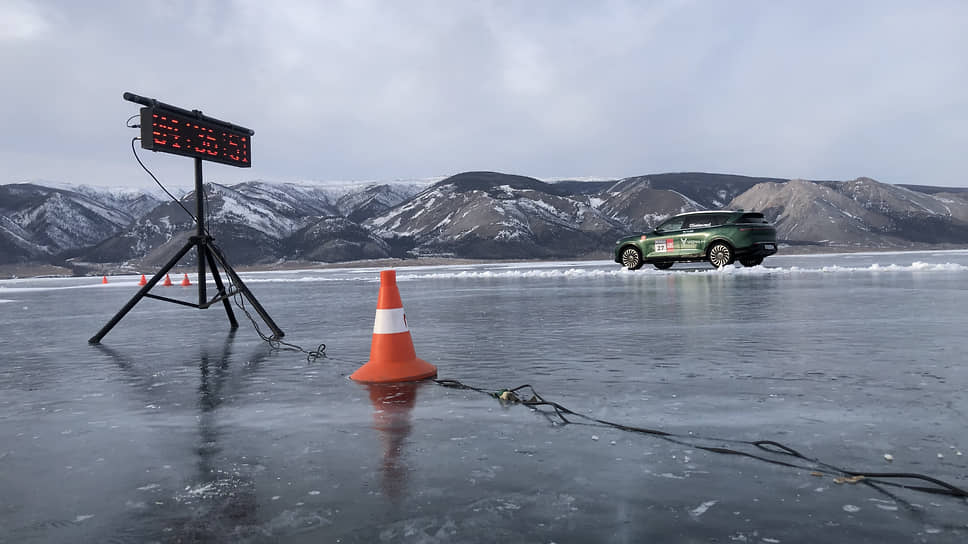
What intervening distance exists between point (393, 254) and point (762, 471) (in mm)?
95771

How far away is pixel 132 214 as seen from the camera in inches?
7495

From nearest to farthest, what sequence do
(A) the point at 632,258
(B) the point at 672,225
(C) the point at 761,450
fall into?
(C) the point at 761,450 → (B) the point at 672,225 → (A) the point at 632,258

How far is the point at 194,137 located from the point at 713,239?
16888mm

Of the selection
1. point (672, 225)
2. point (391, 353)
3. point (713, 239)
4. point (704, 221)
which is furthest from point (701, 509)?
point (672, 225)

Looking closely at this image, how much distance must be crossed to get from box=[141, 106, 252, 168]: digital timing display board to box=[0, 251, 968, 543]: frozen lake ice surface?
2.59 meters

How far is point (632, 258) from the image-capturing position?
993 inches

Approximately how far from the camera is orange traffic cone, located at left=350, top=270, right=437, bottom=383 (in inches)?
229

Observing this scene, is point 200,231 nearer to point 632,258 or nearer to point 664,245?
point 664,245

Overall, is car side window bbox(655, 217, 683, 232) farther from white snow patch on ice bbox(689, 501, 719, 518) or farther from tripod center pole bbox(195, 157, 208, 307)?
white snow patch on ice bbox(689, 501, 719, 518)

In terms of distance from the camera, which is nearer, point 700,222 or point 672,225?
point 700,222

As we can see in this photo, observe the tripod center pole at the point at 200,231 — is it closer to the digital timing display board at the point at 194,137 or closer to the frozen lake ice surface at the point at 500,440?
the digital timing display board at the point at 194,137

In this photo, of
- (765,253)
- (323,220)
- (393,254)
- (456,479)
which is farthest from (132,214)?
(456,479)

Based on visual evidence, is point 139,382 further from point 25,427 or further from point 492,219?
point 492,219

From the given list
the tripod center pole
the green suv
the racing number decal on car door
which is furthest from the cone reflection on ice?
the racing number decal on car door
